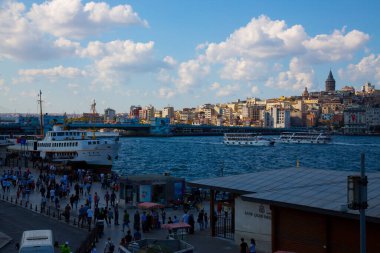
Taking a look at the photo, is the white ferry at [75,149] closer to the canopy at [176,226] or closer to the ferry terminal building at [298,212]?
the canopy at [176,226]

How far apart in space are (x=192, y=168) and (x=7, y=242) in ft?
142

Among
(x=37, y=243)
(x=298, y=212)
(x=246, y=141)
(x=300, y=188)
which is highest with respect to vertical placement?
(x=300, y=188)

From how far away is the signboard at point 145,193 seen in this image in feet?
64.6

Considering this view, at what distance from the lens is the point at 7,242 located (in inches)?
570

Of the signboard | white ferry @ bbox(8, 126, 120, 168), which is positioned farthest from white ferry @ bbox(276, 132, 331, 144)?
the signboard

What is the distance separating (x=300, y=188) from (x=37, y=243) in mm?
6331

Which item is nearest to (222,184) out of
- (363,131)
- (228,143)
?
(228,143)

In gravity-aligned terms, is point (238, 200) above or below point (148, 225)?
above

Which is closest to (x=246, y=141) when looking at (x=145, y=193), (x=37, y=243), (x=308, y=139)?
(x=308, y=139)

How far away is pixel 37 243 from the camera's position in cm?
Result: 1093

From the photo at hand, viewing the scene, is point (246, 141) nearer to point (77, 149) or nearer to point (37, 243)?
point (77, 149)

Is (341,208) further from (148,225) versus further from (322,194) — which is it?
(148,225)

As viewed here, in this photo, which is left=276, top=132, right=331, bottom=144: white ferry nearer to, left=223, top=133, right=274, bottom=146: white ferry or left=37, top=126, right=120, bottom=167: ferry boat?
left=223, top=133, right=274, bottom=146: white ferry

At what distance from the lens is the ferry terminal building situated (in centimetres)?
1049
